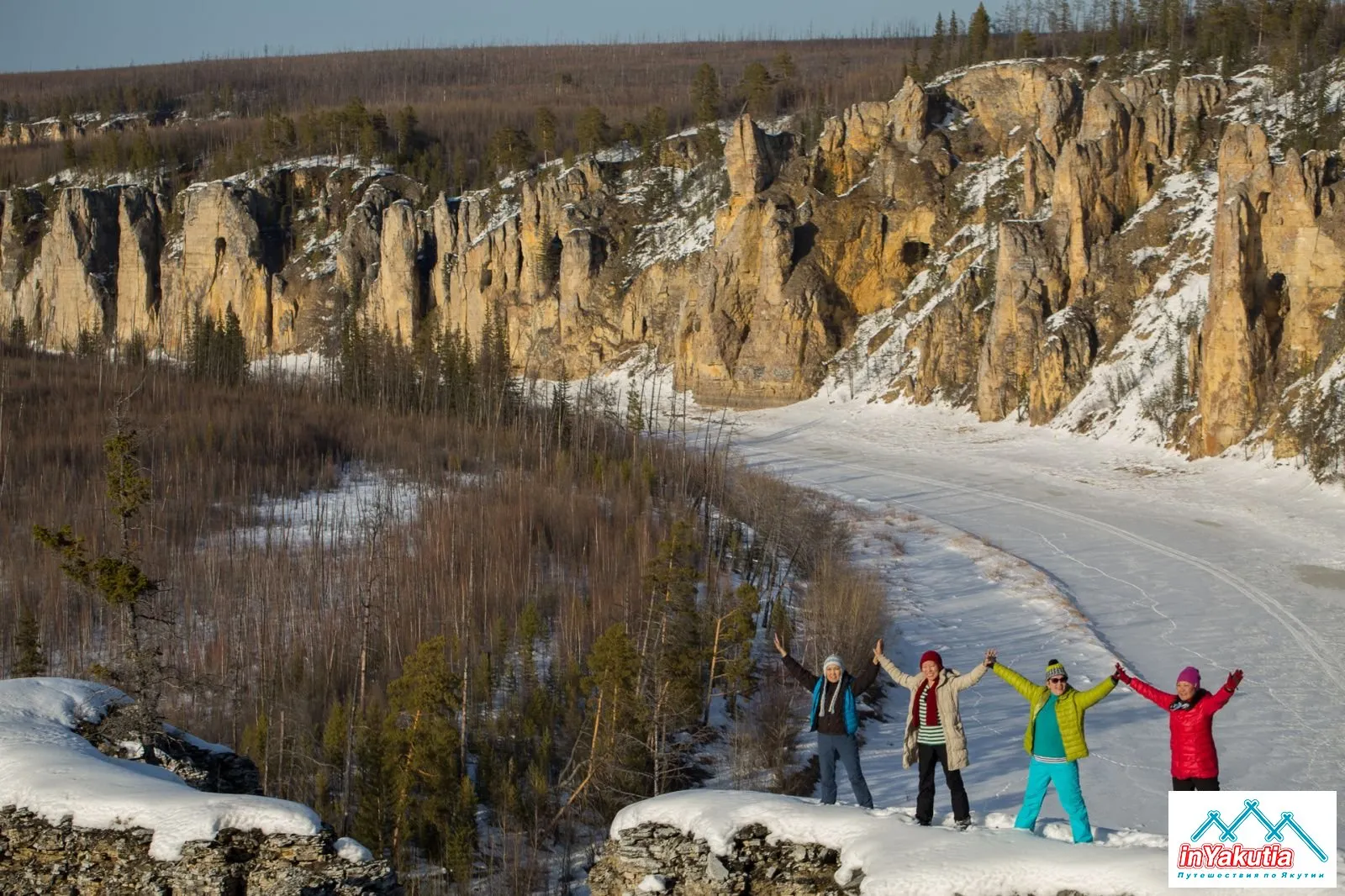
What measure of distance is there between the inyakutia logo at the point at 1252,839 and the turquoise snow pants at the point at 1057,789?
2.38ft

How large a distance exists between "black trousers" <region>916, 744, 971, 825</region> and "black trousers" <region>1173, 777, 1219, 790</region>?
1.61 meters

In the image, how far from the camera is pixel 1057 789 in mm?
8500

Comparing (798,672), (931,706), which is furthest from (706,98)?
(931,706)

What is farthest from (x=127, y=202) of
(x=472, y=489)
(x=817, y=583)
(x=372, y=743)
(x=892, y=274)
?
(x=372, y=743)

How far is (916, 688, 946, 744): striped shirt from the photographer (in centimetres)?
923

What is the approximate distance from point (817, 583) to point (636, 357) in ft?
159

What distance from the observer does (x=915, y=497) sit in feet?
127

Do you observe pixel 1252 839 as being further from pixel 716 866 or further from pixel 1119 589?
pixel 1119 589

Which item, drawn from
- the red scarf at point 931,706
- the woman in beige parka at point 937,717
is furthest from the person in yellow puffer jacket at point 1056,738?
the red scarf at point 931,706

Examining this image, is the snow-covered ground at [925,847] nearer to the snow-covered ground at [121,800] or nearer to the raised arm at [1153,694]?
the raised arm at [1153,694]

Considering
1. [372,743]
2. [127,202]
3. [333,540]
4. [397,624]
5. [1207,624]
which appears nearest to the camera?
[372,743]

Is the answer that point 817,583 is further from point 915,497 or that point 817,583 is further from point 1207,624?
point 915,497

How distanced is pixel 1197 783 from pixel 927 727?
6.67 feet

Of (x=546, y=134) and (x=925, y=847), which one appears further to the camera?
(x=546, y=134)
